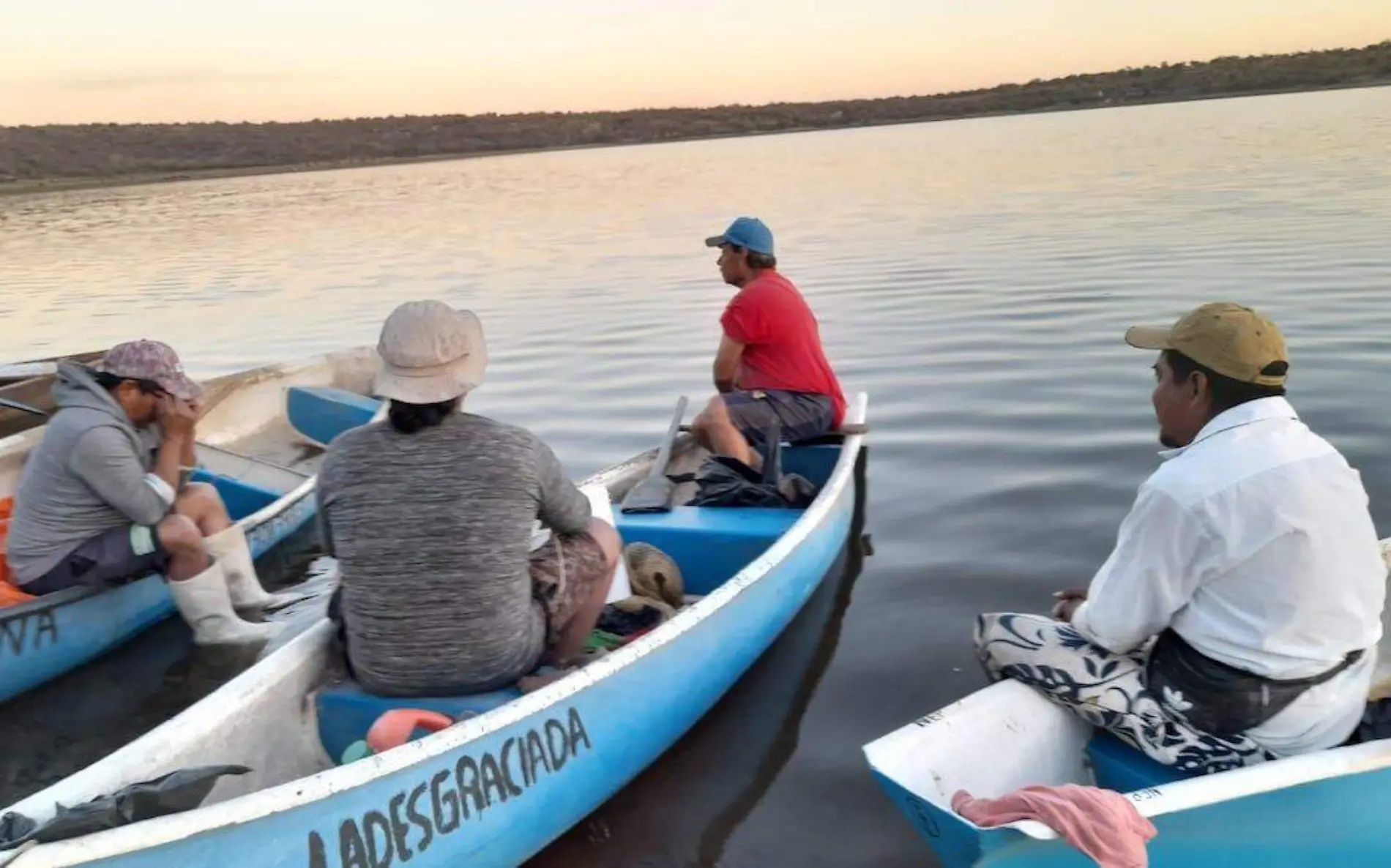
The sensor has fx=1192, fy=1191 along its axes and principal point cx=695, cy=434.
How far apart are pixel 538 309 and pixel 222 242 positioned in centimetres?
1526

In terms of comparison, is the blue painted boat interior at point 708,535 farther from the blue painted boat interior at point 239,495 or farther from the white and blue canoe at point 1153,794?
the blue painted boat interior at point 239,495

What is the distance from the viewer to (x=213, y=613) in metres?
5.86

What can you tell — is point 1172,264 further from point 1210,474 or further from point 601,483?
point 1210,474

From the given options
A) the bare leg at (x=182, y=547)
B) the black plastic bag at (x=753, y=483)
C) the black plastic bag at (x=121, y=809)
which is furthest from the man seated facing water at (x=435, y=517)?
the black plastic bag at (x=753, y=483)

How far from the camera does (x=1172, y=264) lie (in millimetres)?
14203

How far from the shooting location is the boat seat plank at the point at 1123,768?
348cm

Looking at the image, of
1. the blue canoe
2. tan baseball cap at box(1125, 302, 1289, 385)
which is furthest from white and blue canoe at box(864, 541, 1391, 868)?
tan baseball cap at box(1125, 302, 1289, 385)

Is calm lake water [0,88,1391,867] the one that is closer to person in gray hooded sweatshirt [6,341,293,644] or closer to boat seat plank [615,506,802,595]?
boat seat plank [615,506,802,595]

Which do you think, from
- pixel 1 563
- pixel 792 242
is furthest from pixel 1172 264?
pixel 1 563

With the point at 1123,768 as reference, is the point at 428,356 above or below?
above

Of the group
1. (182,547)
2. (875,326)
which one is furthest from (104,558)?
(875,326)

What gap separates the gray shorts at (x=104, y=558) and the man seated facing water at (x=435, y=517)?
2.05 metres

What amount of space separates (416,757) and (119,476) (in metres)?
2.70

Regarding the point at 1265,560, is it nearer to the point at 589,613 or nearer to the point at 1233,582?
the point at 1233,582
